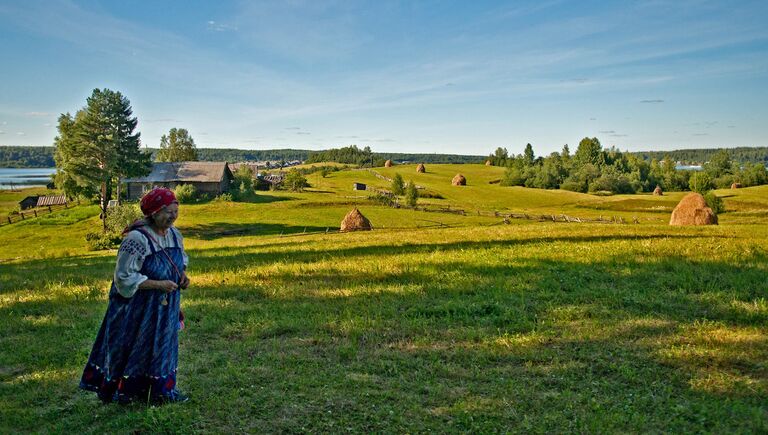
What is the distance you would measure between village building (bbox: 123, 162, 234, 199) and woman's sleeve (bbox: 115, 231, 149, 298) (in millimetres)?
77942

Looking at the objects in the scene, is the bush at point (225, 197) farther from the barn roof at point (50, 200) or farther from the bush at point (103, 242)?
the bush at point (103, 242)

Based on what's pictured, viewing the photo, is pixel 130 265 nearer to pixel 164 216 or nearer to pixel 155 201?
pixel 164 216

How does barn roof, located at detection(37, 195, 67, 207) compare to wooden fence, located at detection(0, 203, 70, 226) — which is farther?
barn roof, located at detection(37, 195, 67, 207)

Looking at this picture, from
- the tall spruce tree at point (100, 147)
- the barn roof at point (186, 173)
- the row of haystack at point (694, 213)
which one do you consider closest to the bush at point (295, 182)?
the barn roof at point (186, 173)

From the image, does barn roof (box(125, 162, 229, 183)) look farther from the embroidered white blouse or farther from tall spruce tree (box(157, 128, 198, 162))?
the embroidered white blouse

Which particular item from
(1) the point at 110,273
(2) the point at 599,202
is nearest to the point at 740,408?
(1) the point at 110,273

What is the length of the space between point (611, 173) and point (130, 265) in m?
131

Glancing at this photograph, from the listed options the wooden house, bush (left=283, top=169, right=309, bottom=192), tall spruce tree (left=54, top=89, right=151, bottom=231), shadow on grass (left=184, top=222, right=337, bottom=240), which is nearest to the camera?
shadow on grass (left=184, top=222, right=337, bottom=240)

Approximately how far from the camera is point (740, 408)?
5.32m

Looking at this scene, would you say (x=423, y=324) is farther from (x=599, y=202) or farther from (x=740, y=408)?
(x=599, y=202)

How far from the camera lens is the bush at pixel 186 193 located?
7344 centimetres

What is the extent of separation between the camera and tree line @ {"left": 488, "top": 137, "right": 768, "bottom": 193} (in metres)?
115

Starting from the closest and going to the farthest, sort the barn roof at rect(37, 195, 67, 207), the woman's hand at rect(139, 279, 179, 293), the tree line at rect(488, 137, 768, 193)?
1. the woman's hand at rect(139, 279, 179, 293)
2. the barn roof at rect(37, 195, 67, 207)
3. the tree line at rect(488, 137, 768, 193)

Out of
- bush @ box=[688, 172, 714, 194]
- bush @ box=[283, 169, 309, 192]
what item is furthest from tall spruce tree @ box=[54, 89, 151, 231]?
bush @ box=[688, 172, 714, 194]
